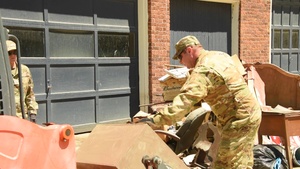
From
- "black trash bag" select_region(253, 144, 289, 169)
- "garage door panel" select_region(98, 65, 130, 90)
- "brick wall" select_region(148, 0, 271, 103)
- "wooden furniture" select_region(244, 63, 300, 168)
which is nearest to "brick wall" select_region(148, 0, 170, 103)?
"brick wall" select_region(148, 0, 271, 103)

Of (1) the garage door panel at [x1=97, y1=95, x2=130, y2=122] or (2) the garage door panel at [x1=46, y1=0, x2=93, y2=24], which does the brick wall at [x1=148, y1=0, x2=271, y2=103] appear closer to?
(1) the garage door panel at [x1=97, y1=95, x2=130, y2=122]

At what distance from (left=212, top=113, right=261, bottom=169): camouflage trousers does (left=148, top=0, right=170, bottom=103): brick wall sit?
4.42 meters

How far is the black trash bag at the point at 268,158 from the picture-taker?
5.51 metres

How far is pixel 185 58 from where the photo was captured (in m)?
4.45

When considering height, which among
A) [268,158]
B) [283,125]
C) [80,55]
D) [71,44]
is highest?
[71,44]

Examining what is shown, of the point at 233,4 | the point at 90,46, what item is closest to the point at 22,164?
the point at 90,46

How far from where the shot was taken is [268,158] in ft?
18.3

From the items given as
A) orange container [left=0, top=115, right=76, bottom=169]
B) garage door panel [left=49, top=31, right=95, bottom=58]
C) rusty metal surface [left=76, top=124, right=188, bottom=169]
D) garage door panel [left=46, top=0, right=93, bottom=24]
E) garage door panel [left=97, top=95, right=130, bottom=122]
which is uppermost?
garage door panel [left=46, top=0, right=93, bottom=24]

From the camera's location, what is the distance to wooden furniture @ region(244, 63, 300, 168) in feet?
19.3

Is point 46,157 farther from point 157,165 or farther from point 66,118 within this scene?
point 66,118

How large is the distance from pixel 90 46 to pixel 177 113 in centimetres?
464

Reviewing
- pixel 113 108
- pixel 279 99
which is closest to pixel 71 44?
pixel 113 108

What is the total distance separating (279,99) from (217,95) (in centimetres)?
287

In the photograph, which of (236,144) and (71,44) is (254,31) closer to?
(71,44)
